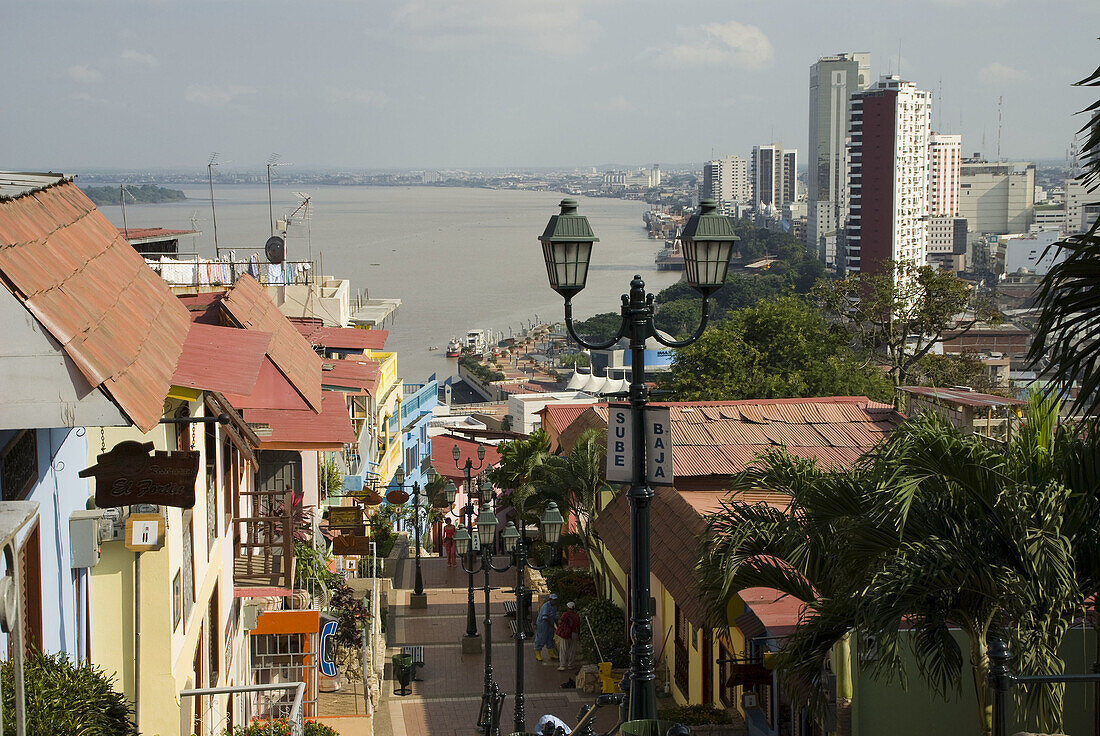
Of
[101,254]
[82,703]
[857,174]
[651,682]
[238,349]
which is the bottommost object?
[651,682]

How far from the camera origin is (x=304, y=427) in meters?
14.0

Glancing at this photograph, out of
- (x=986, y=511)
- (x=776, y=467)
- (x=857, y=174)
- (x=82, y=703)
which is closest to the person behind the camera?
(x=82, y=703)

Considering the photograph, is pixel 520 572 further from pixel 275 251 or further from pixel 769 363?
pixel 769 363

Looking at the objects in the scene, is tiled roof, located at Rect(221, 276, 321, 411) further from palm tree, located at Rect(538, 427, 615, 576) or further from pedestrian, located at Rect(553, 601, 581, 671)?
palm tree, located at Rect(538, 427, 615, 576)

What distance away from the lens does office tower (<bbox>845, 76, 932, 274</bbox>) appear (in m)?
160

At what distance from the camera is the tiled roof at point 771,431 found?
1889 centimetres

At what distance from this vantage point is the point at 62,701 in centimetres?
536

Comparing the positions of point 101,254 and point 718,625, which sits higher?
point 101,254

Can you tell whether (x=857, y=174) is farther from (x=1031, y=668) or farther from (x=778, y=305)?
(x=1031, y=668)

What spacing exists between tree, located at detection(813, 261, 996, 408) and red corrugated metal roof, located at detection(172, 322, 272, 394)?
31539 millimetres

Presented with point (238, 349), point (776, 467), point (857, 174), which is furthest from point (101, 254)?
point (857, 174)

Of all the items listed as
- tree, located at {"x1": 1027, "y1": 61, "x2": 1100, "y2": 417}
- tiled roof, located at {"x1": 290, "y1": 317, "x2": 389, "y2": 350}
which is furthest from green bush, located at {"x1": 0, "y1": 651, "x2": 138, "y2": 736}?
tiled roof, located at {"x1": 290, "y1": 317, "x2": 389, "y2": 350}

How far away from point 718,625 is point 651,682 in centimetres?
304

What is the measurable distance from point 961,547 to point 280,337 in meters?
7.99
